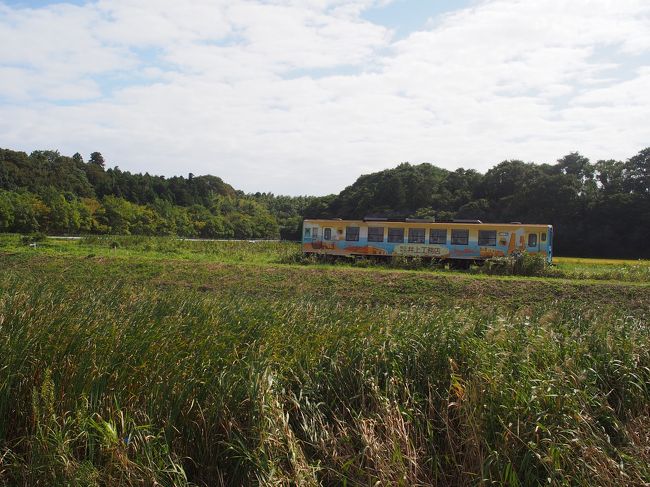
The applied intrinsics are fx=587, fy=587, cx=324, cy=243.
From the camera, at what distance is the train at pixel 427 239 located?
2531cm

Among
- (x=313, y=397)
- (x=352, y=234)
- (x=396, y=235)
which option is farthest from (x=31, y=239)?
(x=313, y=397)

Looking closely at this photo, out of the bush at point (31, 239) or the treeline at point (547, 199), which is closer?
the bush at point (31, 239)

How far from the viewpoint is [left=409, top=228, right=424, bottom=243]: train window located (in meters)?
26.5

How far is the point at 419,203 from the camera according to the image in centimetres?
4953

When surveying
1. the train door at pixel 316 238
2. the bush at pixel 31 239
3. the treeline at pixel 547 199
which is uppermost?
the treeline at pixel 547 199

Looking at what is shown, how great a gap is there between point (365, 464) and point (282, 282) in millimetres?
15115

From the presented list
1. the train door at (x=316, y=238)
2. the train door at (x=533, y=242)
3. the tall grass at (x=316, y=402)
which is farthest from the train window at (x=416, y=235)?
the tall grass at (x=316, y=402)

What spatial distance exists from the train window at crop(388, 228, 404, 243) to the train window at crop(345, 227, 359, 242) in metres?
1.59

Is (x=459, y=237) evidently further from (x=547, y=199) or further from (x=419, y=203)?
(x=419, y=203)

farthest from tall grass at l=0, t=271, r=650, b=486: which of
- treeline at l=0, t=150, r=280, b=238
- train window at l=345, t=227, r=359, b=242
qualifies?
treeline at l=0, t=150, r=280, b=238

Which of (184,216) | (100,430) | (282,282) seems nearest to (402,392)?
(100,430)

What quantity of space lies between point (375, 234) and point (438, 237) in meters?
2.89

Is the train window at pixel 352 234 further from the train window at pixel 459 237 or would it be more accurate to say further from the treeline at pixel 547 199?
the treeline at pixel 547 199

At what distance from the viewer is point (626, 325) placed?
8359 millimetres
